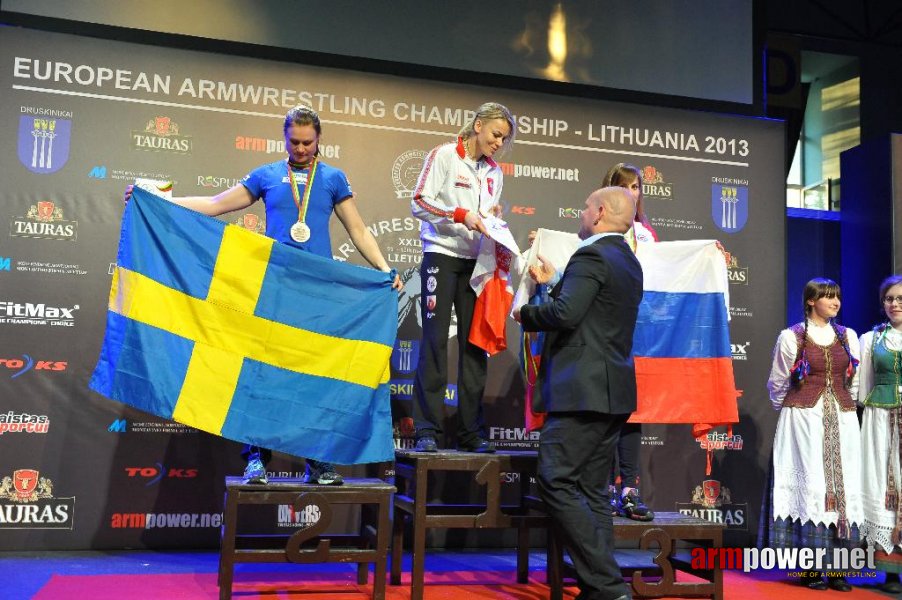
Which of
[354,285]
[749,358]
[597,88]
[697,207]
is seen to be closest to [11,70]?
[354,285]

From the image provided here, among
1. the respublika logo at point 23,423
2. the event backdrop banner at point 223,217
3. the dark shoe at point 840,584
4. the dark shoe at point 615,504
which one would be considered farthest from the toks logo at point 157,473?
the dark shoe at point 840,584

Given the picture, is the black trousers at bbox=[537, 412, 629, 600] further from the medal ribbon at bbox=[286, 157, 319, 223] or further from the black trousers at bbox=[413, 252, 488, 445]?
the medal ribbon at bbox=[286, 157, 319, 223]

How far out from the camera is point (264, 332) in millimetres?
3748

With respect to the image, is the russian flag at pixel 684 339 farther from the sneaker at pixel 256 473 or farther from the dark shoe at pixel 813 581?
the sneaker at pixel 256 473

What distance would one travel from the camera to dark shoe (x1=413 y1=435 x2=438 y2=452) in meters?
3.93

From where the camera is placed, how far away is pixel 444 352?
4012 mm

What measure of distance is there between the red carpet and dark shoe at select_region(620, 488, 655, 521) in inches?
22.6

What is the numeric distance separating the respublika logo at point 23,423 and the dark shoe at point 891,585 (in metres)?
4.47

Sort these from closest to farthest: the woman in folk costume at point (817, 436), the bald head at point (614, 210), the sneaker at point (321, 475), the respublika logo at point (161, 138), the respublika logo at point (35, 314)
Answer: the bald head at point (614, 210), the sneaker at point (321, 475), the woman in folk costume at point (817, 436), the respublika logo at point (35, 314), the respublika logo at point (161, 138)

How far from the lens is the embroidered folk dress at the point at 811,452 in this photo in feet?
15.0

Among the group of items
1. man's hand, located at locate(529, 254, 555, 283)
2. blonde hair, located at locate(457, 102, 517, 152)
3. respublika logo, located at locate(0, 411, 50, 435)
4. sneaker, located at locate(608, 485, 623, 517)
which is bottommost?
sneaker, located at locate(608, 485, 623, 517)

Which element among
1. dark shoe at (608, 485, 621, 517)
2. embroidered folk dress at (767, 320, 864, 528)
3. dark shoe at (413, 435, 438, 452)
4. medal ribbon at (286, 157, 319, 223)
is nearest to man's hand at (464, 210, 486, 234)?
medal ribbon at (286, 157, 319, 223)

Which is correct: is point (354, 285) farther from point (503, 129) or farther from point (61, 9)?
point (61, 9)

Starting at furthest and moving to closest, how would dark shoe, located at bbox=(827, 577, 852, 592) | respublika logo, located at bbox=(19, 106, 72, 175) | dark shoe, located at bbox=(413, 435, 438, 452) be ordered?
1. respublika logo, located at bbox=(19, 106, 72, 175)
2. dark shoe, located at bbox=(827, 577, 852, 592)
3. dark shoe, located at bbox=(413, 435, 438, 452)
